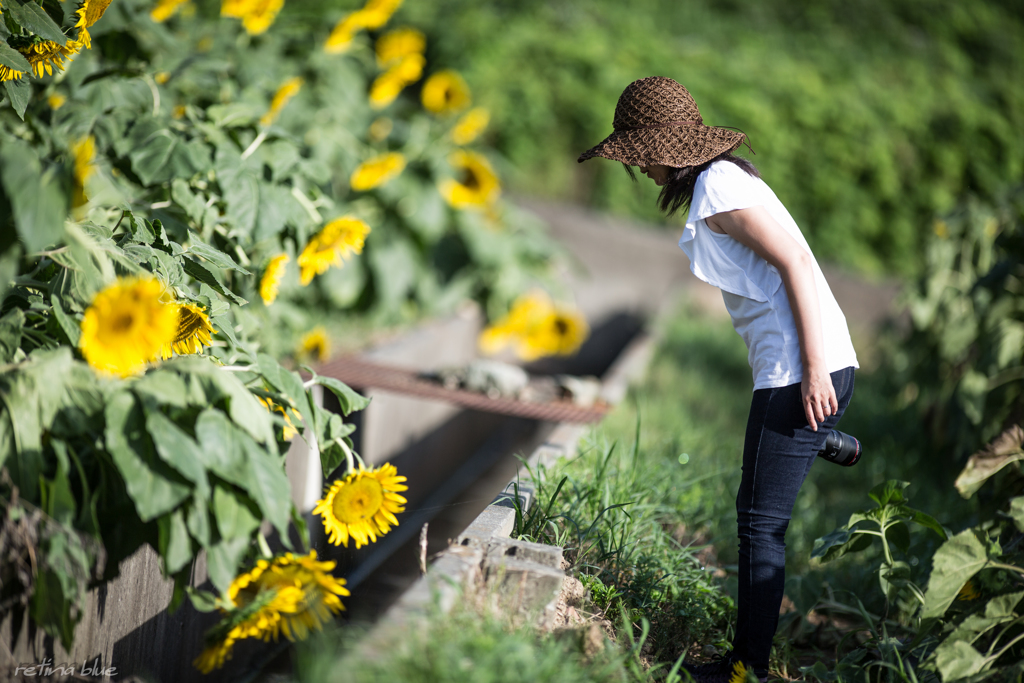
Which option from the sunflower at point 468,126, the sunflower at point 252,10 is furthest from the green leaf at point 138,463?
the sunflower at point 468,126

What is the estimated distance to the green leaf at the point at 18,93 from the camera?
1.79 m

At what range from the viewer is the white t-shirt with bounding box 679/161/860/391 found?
1.72 metres

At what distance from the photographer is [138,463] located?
4.30 feet

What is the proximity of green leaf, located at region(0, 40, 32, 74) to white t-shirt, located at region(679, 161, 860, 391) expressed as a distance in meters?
1.61

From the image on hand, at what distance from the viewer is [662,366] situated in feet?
17.3

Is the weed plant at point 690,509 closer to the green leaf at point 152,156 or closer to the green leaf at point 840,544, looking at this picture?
the green leaf at point 840,544

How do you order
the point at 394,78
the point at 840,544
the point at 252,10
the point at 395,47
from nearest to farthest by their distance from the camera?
the point at 840,544 < the point at 252,10 < the point at 394,78 < the point at 395,47

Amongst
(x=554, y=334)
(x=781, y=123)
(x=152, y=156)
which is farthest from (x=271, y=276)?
(x=781, y=123)

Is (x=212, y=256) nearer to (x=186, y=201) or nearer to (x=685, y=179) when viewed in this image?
(x=186, y=201)

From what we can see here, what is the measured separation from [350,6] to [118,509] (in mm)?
7292

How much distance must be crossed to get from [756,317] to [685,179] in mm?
380

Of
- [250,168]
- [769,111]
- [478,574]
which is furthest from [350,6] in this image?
[478,574]

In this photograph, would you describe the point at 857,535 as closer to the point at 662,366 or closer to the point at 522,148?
the point at 662,366

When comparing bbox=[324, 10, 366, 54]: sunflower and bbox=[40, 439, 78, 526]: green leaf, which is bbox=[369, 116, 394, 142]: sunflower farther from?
bbox=[40, 439, 78, 526]: green leaf
